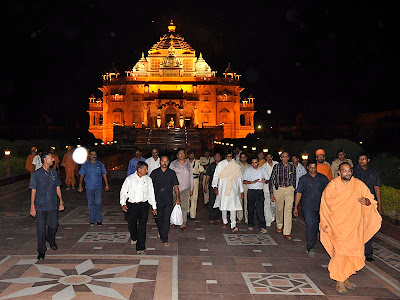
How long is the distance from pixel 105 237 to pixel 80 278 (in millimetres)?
2568

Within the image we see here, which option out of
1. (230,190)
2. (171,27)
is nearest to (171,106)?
(171,27)

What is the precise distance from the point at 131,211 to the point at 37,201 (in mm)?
→ 1649

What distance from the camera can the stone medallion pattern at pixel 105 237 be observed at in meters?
8.40

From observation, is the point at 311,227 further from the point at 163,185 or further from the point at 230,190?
the point at 163,185

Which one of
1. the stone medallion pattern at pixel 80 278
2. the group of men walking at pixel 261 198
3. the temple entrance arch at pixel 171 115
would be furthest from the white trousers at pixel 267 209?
the temple entrance arch at pixel 171 115

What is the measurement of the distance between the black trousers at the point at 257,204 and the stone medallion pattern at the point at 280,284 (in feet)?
9.78

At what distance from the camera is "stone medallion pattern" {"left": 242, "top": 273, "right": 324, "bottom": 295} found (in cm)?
572

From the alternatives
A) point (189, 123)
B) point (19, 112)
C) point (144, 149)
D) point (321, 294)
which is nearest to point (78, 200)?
point (321, 294)

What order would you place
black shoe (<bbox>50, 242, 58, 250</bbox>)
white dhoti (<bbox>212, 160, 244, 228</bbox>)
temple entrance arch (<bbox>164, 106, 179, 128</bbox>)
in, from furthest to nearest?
temple entrance arch (<bbox>164, 106, 179, 128</bbox>)
white dhoti (<bbox>212, 160, 244, 228</bbox>)
black shoe (<bbox>50, 242, 58, 250</bbox>)

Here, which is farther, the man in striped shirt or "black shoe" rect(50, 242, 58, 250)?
the man in striped shirt

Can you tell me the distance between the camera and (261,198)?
9.55 m

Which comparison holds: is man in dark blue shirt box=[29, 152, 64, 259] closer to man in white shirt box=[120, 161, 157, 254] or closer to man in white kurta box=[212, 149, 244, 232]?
man in white shirt box=[120, 161, 157, 254]

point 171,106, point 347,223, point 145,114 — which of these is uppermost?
point 171,106

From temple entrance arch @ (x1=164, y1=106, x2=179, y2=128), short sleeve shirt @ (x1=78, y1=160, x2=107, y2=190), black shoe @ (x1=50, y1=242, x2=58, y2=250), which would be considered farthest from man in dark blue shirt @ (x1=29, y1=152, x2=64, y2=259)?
temple entrance arch @ (x1=164, y1=106, x2=179, y2=128)
